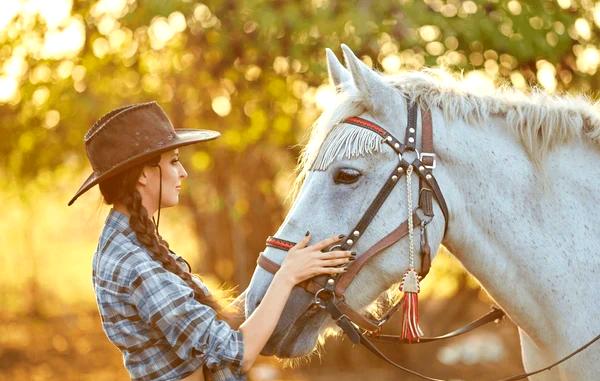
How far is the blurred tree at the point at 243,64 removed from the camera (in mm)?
5141

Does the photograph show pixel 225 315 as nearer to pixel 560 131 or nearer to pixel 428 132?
pixel 428 132

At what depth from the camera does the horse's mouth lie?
2.83m

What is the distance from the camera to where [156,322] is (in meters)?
2.51

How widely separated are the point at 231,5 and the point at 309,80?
76cm

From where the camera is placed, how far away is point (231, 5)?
219 inches

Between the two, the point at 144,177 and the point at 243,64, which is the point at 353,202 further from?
the point at 243,64

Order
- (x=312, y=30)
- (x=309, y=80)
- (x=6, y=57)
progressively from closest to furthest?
(x=312, y=30)
(x=309, y=80)
(x=6, y=57)

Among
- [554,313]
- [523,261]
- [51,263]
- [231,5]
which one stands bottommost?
[51,263]

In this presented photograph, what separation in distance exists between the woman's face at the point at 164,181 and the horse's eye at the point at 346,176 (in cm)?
55

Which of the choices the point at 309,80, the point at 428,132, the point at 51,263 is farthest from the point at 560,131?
the point at 51,263

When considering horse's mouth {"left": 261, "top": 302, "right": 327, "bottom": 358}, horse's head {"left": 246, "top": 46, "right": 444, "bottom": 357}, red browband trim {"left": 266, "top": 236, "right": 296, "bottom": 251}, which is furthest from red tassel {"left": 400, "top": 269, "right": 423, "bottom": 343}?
red browband trim {"left": 266, "top": 236, "right": 296, "bottom": 251}

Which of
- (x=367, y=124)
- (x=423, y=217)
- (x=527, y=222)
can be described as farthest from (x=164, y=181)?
(x=527, y=222)

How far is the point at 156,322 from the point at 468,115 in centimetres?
131

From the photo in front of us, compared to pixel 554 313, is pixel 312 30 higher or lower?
higher
